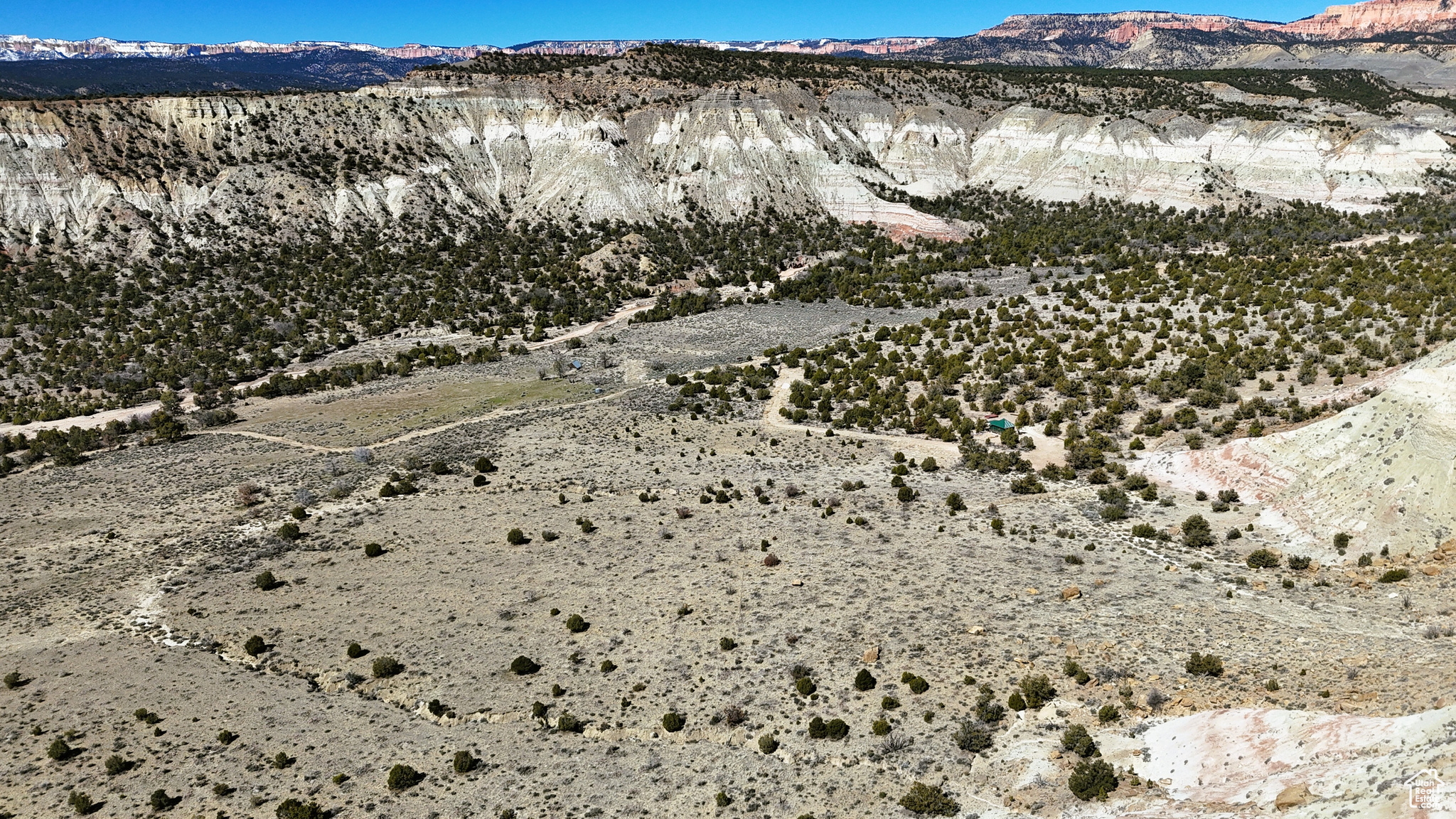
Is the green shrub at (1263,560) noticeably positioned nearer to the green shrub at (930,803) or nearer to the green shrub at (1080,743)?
the green shrub at (1080,743)

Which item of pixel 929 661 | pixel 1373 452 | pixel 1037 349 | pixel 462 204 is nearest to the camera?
pixel 929 661

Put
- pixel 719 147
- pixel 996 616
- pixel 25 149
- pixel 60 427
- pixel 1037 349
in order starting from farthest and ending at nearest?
pixel 719 147 → pixel 25 149 → pixel 1037 349 → pixel 60 427 → pixel 996 616

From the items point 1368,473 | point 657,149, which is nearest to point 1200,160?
point 657,149

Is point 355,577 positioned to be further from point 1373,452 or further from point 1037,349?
point 1037,349

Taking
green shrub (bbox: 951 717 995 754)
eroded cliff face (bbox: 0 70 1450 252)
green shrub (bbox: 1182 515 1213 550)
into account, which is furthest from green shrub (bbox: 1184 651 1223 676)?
eroded cliff face (bbox: 0 70 1450 252)

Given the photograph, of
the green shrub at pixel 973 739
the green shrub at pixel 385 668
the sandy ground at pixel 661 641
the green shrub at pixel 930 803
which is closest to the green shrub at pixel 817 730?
the sandy ground at pixel 661 641

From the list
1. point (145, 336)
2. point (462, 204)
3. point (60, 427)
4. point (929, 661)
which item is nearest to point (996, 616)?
point (929, 661)
